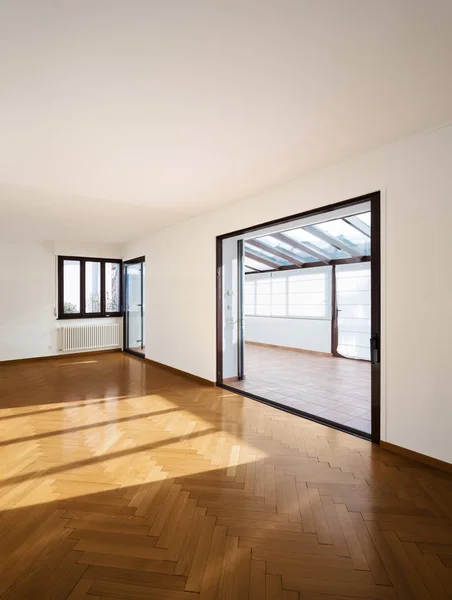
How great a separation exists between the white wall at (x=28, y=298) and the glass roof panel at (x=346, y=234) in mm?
5434

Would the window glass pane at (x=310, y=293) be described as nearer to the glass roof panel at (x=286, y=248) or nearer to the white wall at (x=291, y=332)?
the white wall at (x=291, y=332)

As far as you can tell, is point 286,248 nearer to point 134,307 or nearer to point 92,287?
point 134,307

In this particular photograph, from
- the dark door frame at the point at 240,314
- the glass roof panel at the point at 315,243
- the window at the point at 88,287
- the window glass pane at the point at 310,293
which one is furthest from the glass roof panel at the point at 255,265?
the dark door frame at the point at 240,314

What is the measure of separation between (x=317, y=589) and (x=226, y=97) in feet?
8.93

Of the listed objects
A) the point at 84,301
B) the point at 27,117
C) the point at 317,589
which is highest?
the point at 27,117

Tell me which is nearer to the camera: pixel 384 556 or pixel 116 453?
pixel 384 556

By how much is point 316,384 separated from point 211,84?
4149 millimetres

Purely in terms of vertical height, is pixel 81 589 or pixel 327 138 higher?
pixel 327 138

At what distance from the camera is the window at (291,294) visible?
7945 mm

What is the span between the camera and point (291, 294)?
8648 mm

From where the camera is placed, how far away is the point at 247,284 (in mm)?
10008

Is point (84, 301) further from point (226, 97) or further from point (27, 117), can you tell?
point (226, 97)

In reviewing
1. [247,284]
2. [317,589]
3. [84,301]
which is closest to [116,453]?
[317,589]

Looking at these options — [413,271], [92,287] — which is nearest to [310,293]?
[92,287]
